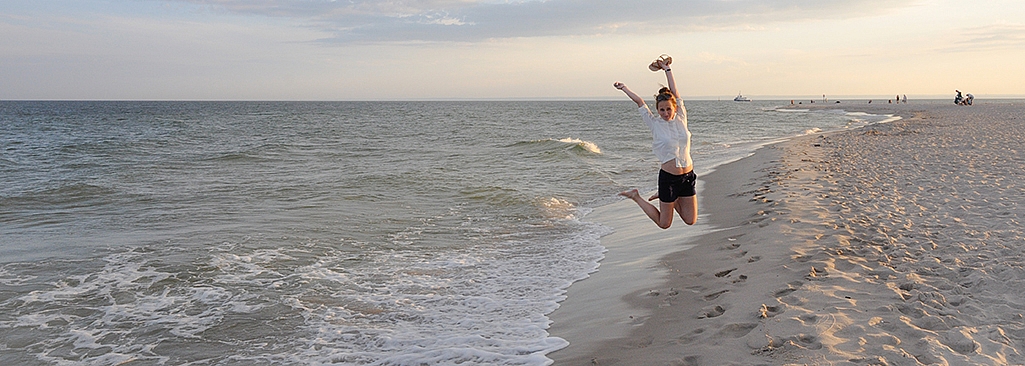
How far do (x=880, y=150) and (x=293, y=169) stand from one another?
55.9 feet

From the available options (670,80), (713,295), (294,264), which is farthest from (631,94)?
(294,264)

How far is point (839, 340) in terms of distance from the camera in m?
4.20

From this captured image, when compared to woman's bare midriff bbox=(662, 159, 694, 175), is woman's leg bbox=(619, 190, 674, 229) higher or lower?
lower

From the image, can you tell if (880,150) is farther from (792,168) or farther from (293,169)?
(293,169)

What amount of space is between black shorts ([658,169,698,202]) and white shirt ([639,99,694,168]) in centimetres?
12

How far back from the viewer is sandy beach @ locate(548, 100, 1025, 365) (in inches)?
165

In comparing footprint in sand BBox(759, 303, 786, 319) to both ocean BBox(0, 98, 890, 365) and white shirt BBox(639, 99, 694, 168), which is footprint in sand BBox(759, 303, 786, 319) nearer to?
white shirt BBox(639, 99, 694, 168)

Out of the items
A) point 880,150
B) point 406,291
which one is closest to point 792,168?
point 880,150

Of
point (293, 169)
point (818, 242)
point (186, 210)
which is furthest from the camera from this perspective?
point (293, 169)

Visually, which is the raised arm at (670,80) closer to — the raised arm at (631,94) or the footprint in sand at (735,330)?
the raised arm at (631,94)

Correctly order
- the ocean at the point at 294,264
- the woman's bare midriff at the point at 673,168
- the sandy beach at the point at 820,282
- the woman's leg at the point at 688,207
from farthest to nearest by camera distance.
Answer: the woman's leg at the point at 688,207 < the woman's bare midriff at the point at 673,168 < the ocean at the point at 294,264 < the sandy beach at the point at 820,282

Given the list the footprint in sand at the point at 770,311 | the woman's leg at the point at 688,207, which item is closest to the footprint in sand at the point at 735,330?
the footprint in sand at the point at 770,311

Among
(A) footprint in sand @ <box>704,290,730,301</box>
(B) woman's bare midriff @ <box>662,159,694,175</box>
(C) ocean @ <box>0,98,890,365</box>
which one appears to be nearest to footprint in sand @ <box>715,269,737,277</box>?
(A) footprint in sand @ <box>704,290,730,301</box>

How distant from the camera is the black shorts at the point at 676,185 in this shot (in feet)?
19.0
